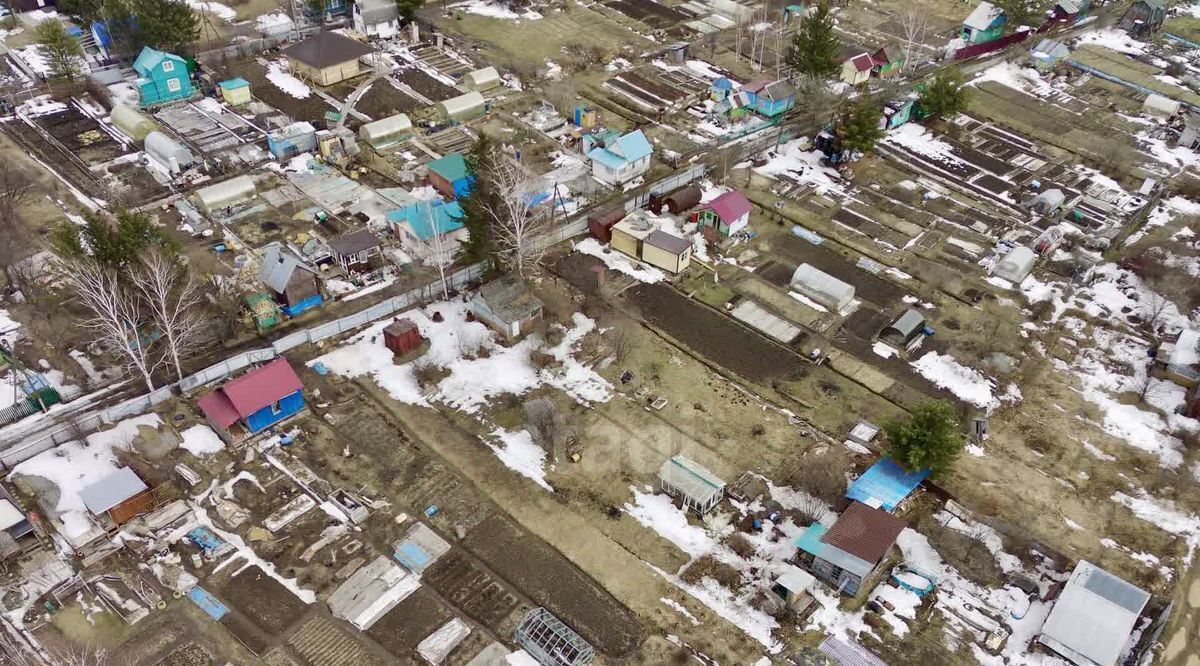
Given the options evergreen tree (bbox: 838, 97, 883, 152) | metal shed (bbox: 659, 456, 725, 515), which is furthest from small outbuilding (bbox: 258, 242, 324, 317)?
evergreen tree (bbox: 838, 97, 883, 152)

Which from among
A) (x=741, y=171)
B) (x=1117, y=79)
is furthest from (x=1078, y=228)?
(x=1117, y=79)

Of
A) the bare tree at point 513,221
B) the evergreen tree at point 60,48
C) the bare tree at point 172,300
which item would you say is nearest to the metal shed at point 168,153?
the bare tree at point 172,300

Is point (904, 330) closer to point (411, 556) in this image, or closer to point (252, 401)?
point (411, 556)

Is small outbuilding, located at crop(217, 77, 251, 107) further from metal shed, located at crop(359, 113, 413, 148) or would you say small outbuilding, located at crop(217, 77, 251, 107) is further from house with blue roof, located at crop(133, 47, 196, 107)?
metal shed, located at crop(359, 113, 413, 148)

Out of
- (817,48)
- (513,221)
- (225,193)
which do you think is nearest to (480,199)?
(513,221)

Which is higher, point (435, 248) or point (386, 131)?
point (386, 131)

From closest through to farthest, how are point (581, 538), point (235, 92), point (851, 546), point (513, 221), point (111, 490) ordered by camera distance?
1. point (851, 546)
2. point (111, 490)
3. point (581, 538)
4. point (513, 221)
5. point (235, 92)

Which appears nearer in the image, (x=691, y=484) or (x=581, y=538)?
(x=581, y=538)
